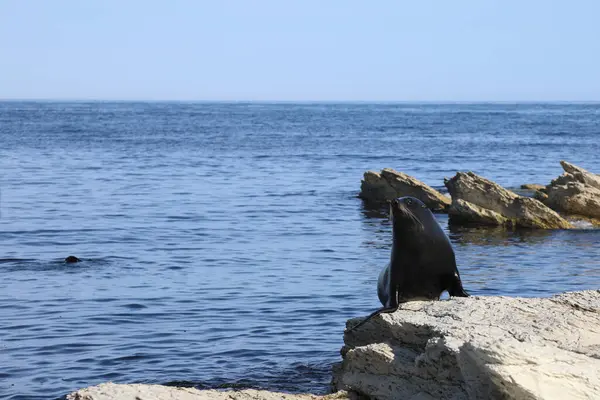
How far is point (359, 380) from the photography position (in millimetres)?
8203

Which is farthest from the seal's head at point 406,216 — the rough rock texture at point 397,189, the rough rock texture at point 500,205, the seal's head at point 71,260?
the rough rock texture at point 397,189

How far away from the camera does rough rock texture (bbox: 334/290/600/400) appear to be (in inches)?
249

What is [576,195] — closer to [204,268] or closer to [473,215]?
[473,215]

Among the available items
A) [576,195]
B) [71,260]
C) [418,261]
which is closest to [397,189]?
[576,195]

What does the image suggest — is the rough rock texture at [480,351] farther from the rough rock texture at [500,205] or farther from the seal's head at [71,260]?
the rough rock texture at [500,205]

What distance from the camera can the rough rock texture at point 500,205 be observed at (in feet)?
83.0

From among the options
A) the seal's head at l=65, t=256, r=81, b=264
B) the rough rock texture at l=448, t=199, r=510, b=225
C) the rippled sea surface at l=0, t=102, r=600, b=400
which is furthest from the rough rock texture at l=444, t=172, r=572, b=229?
the seal's head at l=65, t=256, r=81, b=264

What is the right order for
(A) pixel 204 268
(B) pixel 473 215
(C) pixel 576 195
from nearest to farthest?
1. (A) pixel 204 268
2. (B) pixel 473 215
3. (C) pixel 576 195

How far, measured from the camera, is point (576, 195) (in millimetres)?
26625

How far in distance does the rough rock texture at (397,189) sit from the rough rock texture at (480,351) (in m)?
20.2

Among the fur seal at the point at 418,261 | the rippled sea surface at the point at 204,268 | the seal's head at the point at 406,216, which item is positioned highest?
the seal's head at the point at 406,216

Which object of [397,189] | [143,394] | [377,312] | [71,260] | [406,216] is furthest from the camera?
[397,189]

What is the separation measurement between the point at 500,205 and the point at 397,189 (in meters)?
4.98

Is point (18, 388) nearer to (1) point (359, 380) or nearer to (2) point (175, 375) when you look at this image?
(2) point (175, 375)
